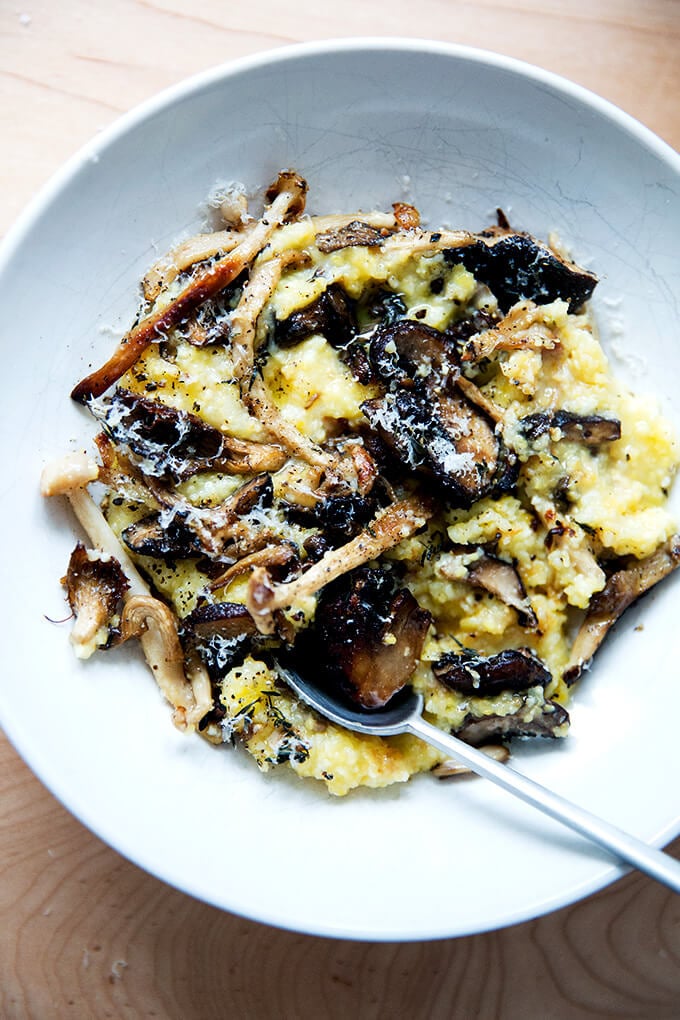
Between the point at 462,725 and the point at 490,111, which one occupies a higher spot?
the point at 490,111

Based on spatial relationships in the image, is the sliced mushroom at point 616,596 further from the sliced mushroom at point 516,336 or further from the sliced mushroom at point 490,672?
the sliced mushroom at point 516,336

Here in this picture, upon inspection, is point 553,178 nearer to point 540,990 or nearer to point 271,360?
point 271,360

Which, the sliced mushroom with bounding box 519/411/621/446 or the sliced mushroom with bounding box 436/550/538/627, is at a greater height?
the sliced mushroom with bounding box 519/411/621/446

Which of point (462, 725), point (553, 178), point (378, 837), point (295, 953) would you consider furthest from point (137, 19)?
point (295, 953)

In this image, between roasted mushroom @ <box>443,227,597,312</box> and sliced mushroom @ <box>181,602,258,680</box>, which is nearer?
sliced mushroom @ <box>181,602,258,680</box>

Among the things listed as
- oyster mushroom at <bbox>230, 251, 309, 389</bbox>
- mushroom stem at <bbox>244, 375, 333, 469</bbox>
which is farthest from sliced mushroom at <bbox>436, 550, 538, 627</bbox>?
oyster mushroom at <bbox>230, 251, 309, 389</bbox>

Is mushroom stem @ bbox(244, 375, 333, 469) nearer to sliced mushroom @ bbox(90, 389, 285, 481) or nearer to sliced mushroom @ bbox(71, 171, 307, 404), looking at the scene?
sliced mushroom @ bbox(90, 389, 285, 481)
